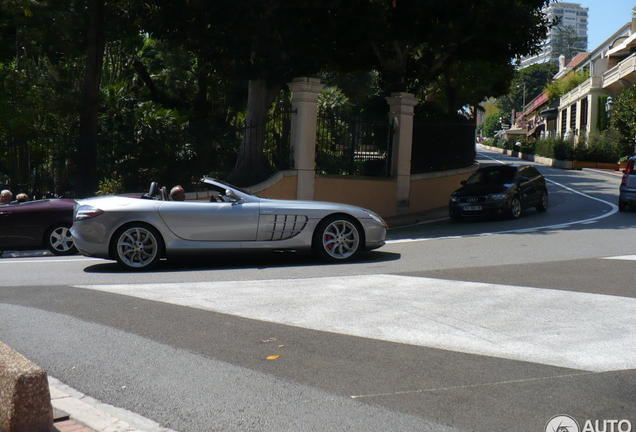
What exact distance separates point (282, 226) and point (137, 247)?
2.03m

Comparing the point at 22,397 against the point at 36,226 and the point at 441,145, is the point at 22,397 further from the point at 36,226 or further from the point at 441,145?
the point at 441,145

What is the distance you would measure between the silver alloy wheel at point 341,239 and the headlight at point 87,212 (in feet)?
10.5

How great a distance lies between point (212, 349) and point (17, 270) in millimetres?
5710

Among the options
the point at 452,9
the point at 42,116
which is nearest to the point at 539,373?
the point at 452,9

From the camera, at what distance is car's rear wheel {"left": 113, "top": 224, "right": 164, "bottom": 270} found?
9539mm

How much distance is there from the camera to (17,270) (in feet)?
32.7

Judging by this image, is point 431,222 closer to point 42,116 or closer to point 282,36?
point 282,36

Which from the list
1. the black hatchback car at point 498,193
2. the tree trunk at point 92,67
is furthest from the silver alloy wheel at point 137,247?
the black hatchback car at point 498,193

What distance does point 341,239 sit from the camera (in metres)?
10.2

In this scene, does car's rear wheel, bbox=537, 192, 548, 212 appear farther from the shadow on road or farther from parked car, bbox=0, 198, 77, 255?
parked car, bbox=0, 198, 77, 255

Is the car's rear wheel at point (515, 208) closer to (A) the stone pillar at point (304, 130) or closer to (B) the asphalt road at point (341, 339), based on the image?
(A) the stone pillar at point (304, 130)

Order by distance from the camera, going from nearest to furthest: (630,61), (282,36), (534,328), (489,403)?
(489,403)
(534,328)
(282,36)
(630,61)

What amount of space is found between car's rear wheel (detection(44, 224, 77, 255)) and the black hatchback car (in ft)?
30.8

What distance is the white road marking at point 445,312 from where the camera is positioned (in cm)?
555
